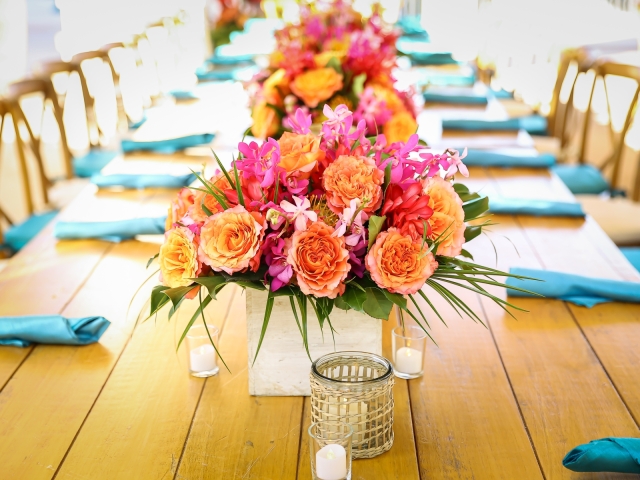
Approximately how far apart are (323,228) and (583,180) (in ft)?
7.57

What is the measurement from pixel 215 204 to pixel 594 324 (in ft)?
2.50

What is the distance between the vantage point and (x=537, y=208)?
189 cm

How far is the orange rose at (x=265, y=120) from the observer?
6.82 ft

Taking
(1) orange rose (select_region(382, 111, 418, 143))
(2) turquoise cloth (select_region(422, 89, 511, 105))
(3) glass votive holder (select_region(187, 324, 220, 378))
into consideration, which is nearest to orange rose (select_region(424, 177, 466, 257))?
(3) glass votive holder (select_region(187, 324, 220, 378))

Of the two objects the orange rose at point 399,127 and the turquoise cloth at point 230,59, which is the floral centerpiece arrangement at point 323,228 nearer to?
the orange rose at point 399,127

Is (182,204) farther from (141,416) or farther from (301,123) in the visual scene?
(141,416)

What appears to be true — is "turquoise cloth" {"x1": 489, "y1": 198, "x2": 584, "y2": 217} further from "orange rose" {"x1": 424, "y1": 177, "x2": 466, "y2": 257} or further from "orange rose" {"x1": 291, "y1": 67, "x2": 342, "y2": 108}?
"orange rose" {"x1": 424, "y1": 177, "x2": 466, "y2": 257}

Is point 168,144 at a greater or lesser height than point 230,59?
greater

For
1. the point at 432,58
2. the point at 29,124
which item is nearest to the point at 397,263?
the point at 29,124

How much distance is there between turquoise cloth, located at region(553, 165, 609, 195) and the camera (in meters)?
2.90

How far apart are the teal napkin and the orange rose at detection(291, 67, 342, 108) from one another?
0.99m

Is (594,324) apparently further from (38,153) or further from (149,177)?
(38,153)

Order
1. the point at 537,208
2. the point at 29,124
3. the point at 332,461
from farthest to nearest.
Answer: the point at 29,124
the point at 537,208
the point at 332,461

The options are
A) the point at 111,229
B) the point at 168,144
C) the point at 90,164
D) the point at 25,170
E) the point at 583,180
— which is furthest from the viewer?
the point at 90,164
